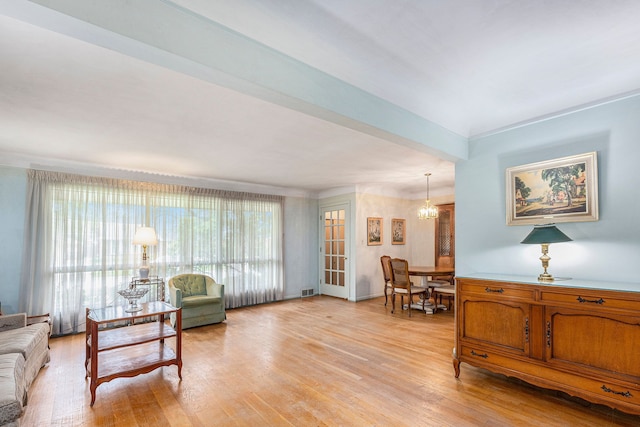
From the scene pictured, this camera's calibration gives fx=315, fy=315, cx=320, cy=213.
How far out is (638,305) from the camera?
2029mm

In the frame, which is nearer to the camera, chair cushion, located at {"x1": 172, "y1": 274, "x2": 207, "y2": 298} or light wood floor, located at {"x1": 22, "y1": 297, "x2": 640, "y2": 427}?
light wood floor, located at {"x1": 22, "y1": 297, "x2": 640, "y2": 427}

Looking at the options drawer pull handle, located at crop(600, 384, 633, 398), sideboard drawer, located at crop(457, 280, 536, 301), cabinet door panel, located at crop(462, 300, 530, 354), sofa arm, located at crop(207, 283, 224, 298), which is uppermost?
sideboard drawer, located at crop(457, 280, 536, 301)

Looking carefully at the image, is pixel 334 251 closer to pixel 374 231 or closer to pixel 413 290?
pixel 374 231

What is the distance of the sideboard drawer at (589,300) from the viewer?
6.80ft

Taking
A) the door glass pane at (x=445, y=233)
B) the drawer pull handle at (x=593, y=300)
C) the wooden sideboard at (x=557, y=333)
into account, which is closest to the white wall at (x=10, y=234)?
the wooden sideboard at (x=557, y=333)

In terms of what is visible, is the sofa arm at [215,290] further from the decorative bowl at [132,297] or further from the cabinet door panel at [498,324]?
the cabinet door panel at [498,324]

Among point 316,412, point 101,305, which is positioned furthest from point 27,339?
point 316,412

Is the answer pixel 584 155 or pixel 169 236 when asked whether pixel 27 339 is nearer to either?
pixel 169 236

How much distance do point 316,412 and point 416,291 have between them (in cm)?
356

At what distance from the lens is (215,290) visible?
502 cm

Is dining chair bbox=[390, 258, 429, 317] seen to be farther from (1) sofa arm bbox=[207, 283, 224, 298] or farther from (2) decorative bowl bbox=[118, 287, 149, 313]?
(2) decorative bowl bbox=[118, 287, 149, 313]

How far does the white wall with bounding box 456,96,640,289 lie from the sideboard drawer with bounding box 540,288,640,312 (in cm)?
46

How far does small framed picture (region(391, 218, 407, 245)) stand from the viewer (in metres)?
7.37

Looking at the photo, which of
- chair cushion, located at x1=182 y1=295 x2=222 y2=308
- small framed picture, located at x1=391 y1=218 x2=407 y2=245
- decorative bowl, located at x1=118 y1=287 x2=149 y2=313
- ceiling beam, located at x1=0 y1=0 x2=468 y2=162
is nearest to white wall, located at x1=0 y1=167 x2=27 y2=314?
chair cushion, located at x1=182 y1=295 x2=222 y2=308
